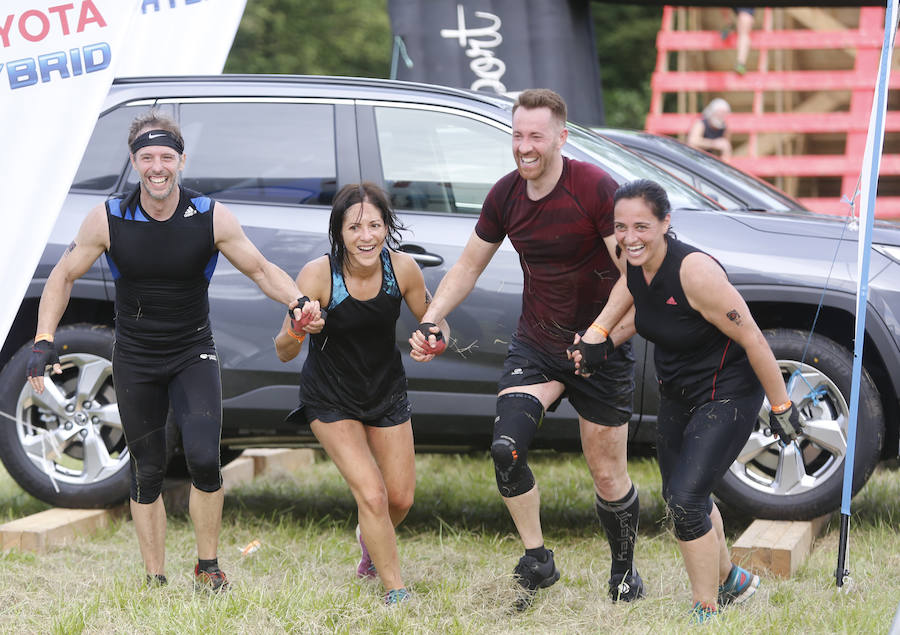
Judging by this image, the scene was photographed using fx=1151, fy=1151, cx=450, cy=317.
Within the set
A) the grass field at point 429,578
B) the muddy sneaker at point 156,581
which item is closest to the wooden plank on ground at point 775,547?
the grass field at point 429,578

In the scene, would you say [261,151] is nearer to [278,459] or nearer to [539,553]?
[539,553]

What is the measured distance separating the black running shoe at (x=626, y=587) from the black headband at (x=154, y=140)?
2.35 metres

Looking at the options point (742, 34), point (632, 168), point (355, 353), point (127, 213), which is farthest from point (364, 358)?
point (742, 34)

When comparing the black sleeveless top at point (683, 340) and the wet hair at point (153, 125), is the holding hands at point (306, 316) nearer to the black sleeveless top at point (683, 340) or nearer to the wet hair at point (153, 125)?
the wet hair at point (153, 125)

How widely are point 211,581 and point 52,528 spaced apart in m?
1.17

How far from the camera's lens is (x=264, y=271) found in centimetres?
443

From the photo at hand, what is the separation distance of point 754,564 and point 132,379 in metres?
2.58

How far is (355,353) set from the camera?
440 cm

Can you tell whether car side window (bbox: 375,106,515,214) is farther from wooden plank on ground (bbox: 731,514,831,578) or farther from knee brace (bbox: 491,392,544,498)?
wooden plank on ground (bbox: 731,514,831,578)

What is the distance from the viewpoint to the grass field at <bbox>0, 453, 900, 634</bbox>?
3949 millimetres

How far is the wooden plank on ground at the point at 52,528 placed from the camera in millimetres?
5125

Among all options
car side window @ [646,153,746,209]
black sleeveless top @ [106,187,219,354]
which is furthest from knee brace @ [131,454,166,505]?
car side window @ [646,153,746,209]

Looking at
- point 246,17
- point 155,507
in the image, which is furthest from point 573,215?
point 246,17

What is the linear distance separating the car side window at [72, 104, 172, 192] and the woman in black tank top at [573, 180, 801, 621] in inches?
99.4
